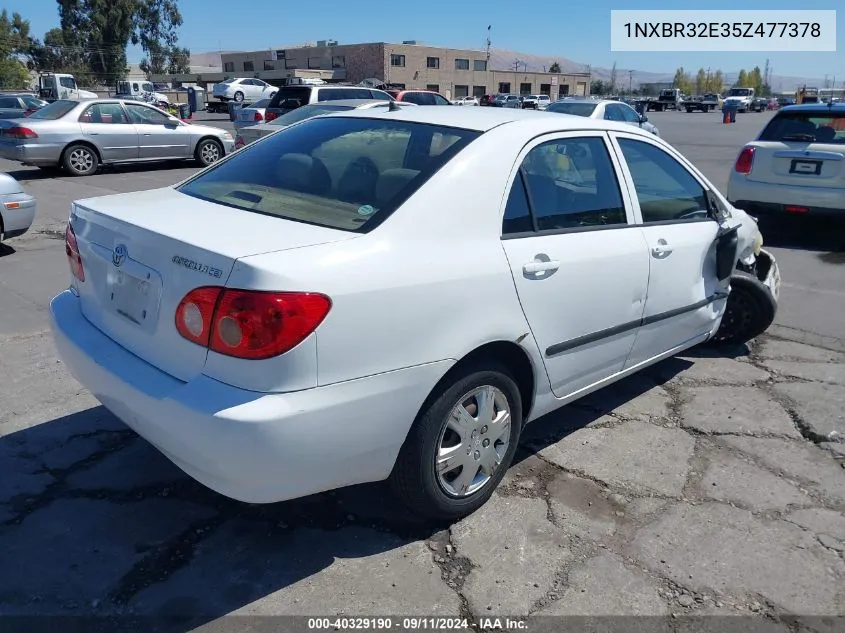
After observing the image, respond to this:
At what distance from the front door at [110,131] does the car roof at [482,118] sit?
11879 mm

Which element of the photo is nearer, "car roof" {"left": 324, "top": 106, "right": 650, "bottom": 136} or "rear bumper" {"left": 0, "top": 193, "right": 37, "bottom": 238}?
"car roof" {"left": 324, "top": 106, "right": 650, "bottom": 136}

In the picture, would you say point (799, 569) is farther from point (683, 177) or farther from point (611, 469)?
point (683, 177)

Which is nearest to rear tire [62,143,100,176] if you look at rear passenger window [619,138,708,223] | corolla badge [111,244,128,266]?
corolla badge [111,244,128,266]

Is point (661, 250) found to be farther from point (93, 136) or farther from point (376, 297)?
point (93, 136)

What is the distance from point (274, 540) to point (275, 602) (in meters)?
0.38

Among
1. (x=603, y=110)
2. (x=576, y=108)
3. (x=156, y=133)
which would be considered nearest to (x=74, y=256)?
(x=156, y=133)

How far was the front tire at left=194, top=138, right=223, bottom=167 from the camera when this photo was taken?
50.9ft

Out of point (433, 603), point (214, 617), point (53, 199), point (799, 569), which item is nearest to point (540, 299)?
point (433, 603)

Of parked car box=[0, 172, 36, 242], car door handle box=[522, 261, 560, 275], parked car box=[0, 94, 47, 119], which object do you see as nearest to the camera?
car door handle box=[522, 261, 560, 275]

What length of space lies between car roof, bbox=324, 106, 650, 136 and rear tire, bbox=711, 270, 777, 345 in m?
1.80

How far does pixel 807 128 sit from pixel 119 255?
339 inches

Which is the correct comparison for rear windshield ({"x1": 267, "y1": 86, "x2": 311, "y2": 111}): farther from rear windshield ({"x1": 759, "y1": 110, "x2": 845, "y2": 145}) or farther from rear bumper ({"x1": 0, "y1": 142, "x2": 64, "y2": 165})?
rear windshield ({"x1": 759, "y1": 110, "x2": 845, "y2": 145})

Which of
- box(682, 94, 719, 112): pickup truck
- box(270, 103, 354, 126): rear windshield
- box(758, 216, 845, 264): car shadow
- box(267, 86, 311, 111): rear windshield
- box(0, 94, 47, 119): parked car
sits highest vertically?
box(682, 94, 719, 112): pickup truck

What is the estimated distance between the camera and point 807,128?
28.4 ft
